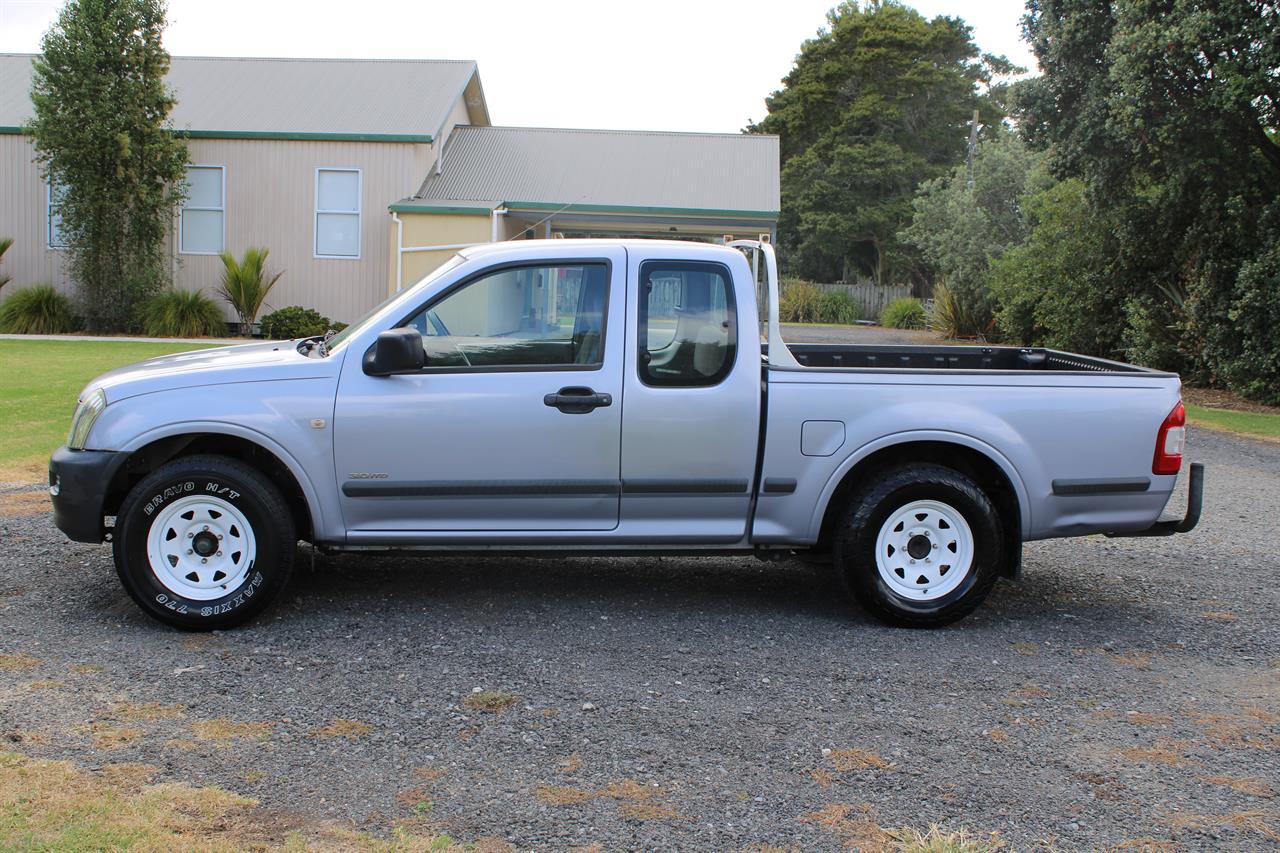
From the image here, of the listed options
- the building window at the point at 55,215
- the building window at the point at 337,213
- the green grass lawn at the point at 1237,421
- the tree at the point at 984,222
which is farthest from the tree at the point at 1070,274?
the building window at the point at 55,215

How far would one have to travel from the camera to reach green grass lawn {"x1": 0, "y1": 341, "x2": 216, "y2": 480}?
1006cm

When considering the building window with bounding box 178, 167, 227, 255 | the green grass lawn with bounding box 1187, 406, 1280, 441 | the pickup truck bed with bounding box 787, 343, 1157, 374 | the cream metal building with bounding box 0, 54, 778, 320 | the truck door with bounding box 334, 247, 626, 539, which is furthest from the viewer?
the building window with bounding box 178, 167, 227, 255

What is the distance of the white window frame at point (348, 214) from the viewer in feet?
80.4

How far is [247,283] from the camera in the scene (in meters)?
24.1

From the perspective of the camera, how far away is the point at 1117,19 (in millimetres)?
18078

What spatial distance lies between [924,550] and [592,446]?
1741 mm

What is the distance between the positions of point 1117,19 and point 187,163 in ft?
58.1

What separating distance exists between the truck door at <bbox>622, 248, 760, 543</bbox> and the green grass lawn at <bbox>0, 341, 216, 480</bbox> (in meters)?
5.78

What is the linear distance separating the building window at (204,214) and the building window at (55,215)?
7.48 ft

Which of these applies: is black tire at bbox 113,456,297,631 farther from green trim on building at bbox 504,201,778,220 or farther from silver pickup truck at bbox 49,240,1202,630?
green trim on building at bbox 504,201,778,220

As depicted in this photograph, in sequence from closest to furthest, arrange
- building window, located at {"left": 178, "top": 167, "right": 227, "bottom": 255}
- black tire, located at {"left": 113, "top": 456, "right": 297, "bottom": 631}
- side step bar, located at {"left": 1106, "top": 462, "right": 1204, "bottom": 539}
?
1. black tire, located at {"left": 113, "top": 456, "right": 297, "bottom": 631}
2. side step bar, located at {"left": 1106, "top": 462, "right": 1204, "bottom": 539}
3. building window, located at {"left": 178, "top": 167, "right": 227, "bottom": 255}

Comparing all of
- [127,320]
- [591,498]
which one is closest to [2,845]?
[591,498]

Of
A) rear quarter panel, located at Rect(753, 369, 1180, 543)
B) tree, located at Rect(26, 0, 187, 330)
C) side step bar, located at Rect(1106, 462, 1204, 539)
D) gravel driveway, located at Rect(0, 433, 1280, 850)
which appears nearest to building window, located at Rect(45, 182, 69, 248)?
tree, located at Rect(26, 0, 187, 330)

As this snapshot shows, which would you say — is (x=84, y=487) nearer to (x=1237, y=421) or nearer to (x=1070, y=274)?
(x=1237, y=421)
